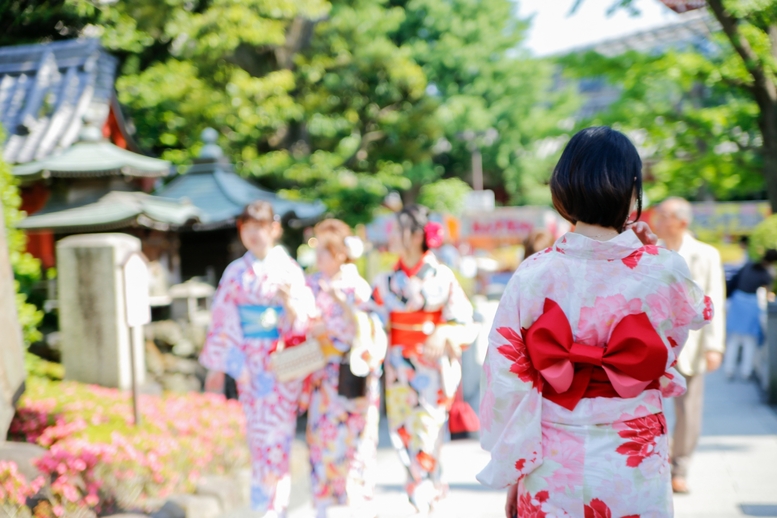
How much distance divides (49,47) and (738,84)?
9.15m

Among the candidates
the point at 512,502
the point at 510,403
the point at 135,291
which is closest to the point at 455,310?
the point at 512,502

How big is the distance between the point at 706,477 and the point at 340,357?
2843 millimetres

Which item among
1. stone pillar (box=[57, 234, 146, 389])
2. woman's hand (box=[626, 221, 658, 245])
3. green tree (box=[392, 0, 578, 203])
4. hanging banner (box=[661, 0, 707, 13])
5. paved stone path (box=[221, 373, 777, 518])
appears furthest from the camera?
green tree (box=[392, 0, 578, 203])

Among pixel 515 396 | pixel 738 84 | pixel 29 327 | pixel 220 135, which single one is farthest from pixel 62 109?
pixel 515 396

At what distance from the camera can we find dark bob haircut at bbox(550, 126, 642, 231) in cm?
207

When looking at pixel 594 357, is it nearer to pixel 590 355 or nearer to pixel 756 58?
pixel 590 355

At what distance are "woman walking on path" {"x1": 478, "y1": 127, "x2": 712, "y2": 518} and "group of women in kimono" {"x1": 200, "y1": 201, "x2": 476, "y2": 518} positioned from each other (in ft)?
6.65

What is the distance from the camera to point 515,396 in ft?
6.86

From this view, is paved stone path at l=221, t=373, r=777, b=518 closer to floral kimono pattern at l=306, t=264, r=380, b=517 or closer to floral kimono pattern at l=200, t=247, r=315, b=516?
floral kimono pattern at l=306, t=264, r=380, b=517

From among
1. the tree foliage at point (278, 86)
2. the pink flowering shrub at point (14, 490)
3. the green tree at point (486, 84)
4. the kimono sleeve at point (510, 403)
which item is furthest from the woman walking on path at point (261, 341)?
the green tree at point (486, 84)

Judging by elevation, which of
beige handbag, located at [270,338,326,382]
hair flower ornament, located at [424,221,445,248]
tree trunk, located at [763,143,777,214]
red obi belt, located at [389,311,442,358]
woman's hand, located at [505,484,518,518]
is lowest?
woman's hand, located at [505,484,518,518]

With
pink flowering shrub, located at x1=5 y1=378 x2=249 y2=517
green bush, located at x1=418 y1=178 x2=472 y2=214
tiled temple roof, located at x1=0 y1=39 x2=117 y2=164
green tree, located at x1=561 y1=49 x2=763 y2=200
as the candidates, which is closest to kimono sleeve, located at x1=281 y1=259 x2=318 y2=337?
pink flowering shrub, located at x1=5 y1=378 x2=249 y2=517

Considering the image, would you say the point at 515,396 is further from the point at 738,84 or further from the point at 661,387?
the point at 738,84

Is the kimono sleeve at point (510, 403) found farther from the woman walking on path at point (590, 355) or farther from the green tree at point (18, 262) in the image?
the green tree at point (18, 262)
